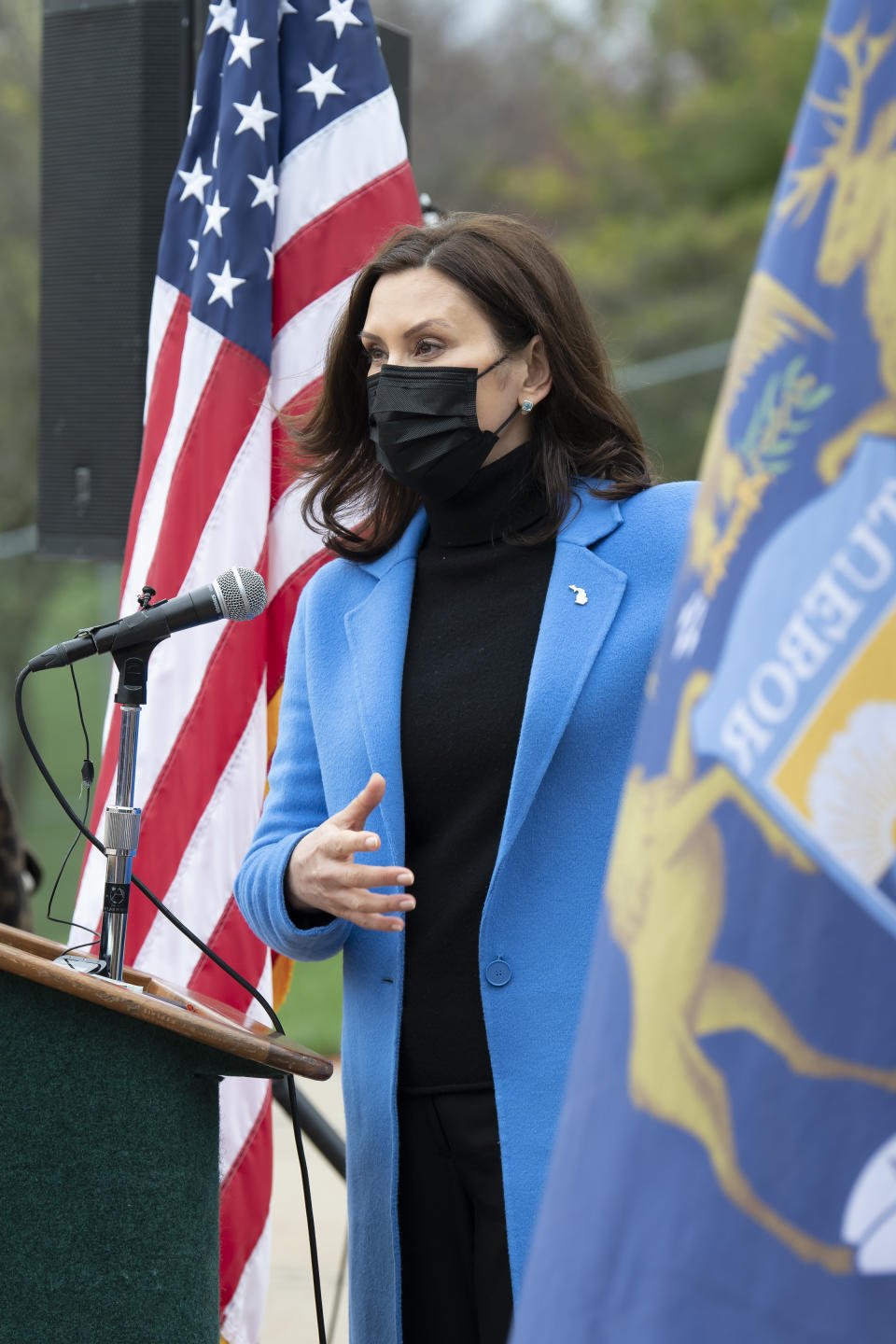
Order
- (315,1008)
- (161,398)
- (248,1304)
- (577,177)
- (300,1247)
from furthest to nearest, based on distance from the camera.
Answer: (577,177)
(315,1008)
(300,1247)
(161,398)
(248,1304)

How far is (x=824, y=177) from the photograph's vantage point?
1018 millimetres

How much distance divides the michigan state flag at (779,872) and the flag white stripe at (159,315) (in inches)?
103

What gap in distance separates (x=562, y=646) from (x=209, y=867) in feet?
4.66

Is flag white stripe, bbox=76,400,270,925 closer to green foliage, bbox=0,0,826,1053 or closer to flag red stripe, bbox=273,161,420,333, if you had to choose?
flag red stripe, bbox=273,161,420,333

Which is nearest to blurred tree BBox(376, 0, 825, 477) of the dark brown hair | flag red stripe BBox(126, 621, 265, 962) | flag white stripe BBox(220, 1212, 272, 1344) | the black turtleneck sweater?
flag red stripe BBox(126, 621, 265, 962)

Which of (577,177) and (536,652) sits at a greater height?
(536,652)

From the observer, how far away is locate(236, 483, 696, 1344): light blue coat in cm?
203

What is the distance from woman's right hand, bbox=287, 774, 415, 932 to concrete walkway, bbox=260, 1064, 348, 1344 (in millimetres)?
1800

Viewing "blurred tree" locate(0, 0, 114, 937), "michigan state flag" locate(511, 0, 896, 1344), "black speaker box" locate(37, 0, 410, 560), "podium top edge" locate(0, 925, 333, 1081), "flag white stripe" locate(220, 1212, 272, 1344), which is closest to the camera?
"michigan state flag" locate(511, 0, 896, 1344)

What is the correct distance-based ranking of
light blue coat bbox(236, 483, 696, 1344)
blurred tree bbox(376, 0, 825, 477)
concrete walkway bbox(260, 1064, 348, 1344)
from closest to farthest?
light blue coat bbox(236, 483, 696, 1344)
concrete walkway bbox(260, 1064, 348, 1344)
blurred tree bbox(376, 0, 825, 477)

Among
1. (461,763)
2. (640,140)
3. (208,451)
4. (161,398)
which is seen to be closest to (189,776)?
(208,451)

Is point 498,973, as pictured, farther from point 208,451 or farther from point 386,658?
point 208,451

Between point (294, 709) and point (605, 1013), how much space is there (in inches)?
55.0

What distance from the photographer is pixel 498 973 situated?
2.05 metres
